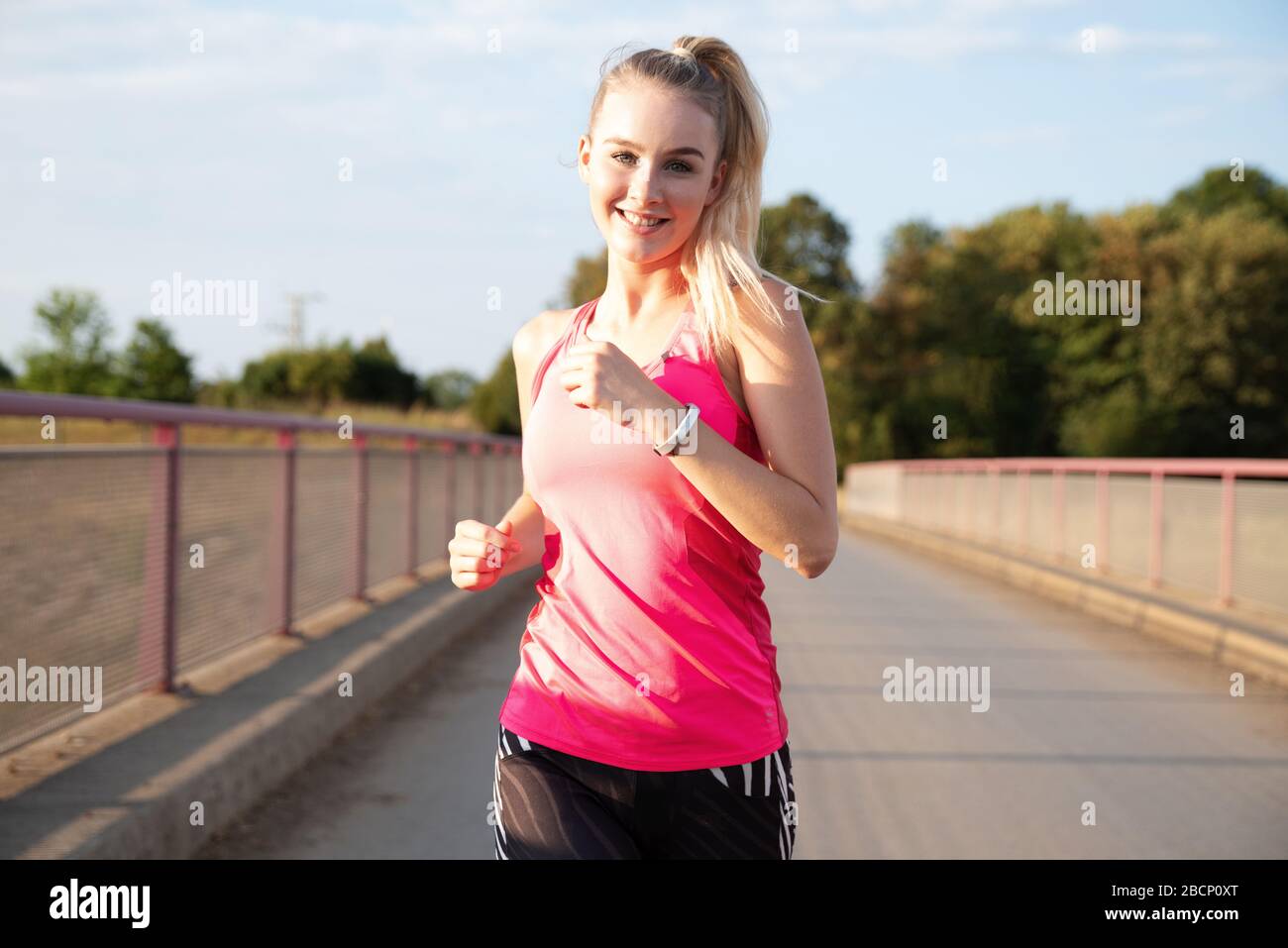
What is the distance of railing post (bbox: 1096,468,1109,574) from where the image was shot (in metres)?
15.1

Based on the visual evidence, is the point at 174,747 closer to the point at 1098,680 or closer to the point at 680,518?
the point at 680,518

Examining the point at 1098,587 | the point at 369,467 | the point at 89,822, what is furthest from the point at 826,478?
the point at 1098,587

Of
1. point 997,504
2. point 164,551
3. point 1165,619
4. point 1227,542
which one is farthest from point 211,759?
point 997,504

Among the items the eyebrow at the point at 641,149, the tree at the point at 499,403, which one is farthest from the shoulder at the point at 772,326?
the tree at the point at 499,403

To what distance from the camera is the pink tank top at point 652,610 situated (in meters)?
2.10

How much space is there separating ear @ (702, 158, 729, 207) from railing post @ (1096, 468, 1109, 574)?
44.8ft

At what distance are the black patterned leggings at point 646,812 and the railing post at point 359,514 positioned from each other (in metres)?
8.01

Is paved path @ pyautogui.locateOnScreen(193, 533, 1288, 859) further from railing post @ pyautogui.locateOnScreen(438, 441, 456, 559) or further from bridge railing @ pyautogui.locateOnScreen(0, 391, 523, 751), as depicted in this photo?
railing post @ pyautogui.locateOnScreen(438, 441, 456, 559)

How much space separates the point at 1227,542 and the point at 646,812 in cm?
1049

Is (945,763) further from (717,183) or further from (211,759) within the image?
(717,183)

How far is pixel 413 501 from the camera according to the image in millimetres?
12242

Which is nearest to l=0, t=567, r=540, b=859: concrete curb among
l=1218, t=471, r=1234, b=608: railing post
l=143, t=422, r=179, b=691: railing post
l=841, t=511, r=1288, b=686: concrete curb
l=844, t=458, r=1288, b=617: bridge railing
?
l=143, t=422, r=179, b=691: railing post

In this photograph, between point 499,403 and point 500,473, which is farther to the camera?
point 499,403
